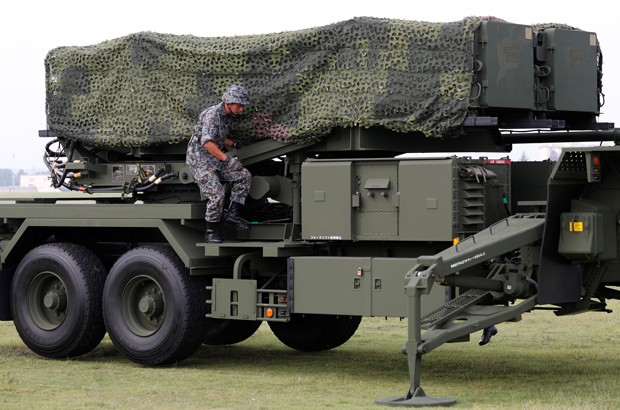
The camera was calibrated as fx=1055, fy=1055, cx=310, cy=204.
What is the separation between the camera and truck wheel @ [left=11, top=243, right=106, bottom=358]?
11438 mm

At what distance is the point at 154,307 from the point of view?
11.0 meters

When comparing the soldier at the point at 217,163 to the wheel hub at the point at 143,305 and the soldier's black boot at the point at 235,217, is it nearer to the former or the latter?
the soldier's black boot at the point at 235,217

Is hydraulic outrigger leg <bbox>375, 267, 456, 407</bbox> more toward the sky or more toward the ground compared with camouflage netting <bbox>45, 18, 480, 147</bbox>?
more toward the ground

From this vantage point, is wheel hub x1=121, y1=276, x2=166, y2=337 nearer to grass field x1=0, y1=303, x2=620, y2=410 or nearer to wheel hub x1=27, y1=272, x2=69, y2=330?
grass field x1=0, y1=303, x2=620, y2=410

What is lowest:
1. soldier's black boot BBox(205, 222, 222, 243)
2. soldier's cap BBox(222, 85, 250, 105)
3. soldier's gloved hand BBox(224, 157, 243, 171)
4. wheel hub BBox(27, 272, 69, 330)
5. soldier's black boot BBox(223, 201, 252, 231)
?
wheel hub BBox(27, 272, 69, 330)

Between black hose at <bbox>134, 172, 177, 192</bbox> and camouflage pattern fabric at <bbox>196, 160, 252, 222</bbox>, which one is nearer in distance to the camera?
camouflage pattern fabric at <bbox>196, 160, 252, 222</bbox>

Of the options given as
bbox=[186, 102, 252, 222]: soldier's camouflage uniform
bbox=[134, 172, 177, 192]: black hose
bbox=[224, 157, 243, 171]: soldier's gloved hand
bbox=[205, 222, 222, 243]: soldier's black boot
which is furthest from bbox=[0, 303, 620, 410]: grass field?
bbox=[224, 157, 243, 171]: soldier's gloved hand

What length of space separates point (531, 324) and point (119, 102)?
21.8 ft

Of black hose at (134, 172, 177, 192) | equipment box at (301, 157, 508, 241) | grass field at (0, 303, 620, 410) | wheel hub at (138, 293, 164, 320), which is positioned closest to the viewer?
grass field at (0, 303, 620, 410)

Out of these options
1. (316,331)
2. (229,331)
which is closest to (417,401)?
(316,331)

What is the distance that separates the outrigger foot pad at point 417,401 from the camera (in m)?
8.28

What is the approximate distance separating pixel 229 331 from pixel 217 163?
284 cm

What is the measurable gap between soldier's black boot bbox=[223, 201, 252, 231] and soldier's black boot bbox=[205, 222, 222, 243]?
150mm

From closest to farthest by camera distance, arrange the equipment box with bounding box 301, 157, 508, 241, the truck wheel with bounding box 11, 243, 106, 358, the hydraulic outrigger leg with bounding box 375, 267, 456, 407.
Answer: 1. the hydraulic outrigger leg with bounding box 375, 267, 456, 407
2. the equipment box with bounding box 301, 157, 508, 241
3. the truck wheel with bounding box 11, 243, 106, 358
